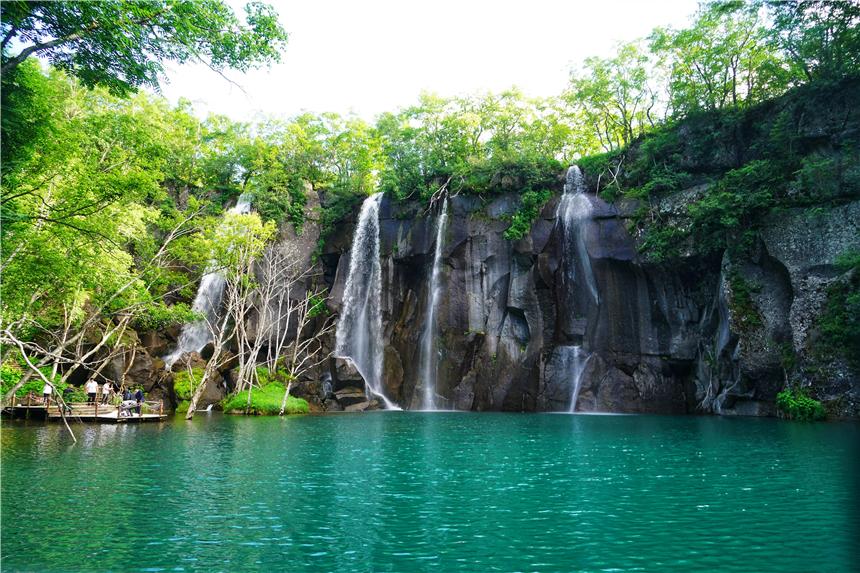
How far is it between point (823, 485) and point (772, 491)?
1087 mm

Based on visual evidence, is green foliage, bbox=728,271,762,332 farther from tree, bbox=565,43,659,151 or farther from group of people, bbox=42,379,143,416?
group of people, bbox=42,379,143,416

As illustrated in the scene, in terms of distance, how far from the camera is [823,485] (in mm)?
9734

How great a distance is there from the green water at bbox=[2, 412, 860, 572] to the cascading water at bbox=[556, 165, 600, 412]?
12736 mm

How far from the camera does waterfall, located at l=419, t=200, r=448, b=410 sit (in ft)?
107

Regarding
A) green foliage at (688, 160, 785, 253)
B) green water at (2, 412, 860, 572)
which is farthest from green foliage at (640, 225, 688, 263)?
green water at (2, 412, 860, 572)

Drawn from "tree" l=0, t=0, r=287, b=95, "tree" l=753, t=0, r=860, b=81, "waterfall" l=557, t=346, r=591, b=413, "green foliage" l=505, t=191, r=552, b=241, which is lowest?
"waterfall" l=557, t=346, r=591, b=413

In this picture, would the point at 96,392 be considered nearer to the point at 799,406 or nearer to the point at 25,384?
the point at 25,384

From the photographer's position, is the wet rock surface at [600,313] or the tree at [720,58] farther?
the tree at [720,58]

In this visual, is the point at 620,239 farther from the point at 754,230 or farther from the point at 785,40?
the point at 785,40

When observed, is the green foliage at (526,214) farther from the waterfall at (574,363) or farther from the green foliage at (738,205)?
the green foliage at (738,205)

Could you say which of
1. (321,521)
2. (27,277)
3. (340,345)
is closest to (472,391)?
(340,345)

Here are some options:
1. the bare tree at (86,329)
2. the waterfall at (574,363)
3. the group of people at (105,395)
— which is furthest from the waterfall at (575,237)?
the group of people at (105,395)

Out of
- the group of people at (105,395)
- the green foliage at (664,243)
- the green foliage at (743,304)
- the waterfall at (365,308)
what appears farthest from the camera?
the waterfall at (365,308)

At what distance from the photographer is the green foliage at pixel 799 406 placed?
20.6m
